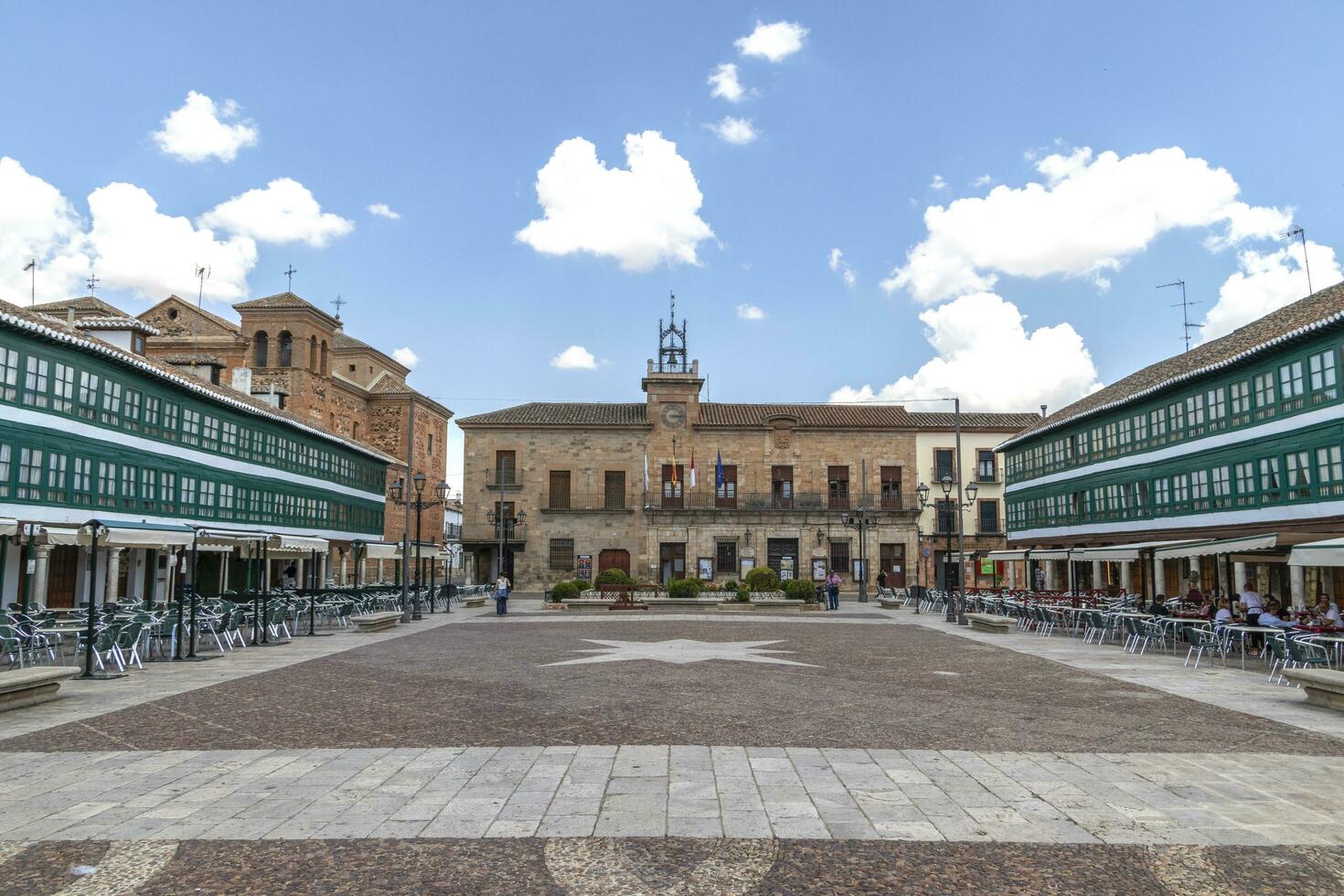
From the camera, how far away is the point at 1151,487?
2923 centimetres

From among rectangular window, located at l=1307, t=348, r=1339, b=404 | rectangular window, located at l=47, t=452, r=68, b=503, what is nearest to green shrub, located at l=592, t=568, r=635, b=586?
rectangular window, located at l=47, t=452, r=68, b=503

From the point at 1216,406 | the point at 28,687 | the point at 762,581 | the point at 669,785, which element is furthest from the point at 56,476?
the point at 1216,406

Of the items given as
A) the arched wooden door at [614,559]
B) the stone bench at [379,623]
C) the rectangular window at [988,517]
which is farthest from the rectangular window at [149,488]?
the rectangular window at [988,517]

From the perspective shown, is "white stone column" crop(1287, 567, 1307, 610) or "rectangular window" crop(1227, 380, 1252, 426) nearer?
"white stone column" crop(1287, 567, 1307, 610)

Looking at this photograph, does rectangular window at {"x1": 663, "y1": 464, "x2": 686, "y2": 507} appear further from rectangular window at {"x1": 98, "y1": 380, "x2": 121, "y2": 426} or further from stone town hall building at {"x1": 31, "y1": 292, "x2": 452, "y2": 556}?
rectangular window at {"x1": 98, "y1": 380, "x2": 121, "y2": 426}

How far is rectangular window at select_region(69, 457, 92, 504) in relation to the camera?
73.3ft

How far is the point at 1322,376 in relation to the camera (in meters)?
20.7

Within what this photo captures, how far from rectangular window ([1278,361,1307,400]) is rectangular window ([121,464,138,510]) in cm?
3081

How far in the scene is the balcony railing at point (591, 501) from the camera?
153 feet

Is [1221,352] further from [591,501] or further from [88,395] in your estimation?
[88,395]

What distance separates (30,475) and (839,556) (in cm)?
3470

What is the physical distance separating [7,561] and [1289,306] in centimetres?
3532

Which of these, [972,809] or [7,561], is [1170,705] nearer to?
[972,809]

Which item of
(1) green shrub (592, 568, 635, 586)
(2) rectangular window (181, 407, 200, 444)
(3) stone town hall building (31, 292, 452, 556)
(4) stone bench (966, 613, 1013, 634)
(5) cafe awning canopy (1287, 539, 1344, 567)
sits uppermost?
(3) stone town hall building (31, 292, 452, 556)
